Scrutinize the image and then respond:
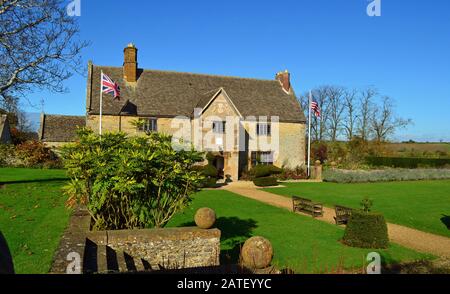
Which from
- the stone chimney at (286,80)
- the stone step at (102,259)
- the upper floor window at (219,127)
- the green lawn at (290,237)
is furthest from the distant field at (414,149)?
the stone step at (102,259)

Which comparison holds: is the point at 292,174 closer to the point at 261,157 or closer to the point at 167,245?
the point at 261,157

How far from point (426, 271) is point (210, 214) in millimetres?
6161

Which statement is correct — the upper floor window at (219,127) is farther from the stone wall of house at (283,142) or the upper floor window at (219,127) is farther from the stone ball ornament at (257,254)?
the stone ball ornament at (257,254)

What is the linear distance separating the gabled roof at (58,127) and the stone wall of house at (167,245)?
118ft

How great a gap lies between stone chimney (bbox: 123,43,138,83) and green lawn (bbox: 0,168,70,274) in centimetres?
1505

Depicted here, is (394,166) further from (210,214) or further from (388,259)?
(210,214)

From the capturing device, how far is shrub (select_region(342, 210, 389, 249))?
12750 mm

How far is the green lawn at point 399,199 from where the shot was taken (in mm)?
17200

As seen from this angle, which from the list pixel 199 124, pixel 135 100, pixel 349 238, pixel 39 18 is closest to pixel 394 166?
pixel 199 124

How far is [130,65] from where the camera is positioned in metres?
34.1

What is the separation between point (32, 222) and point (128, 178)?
5.39m

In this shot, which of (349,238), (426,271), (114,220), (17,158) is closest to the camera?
(426,271)
